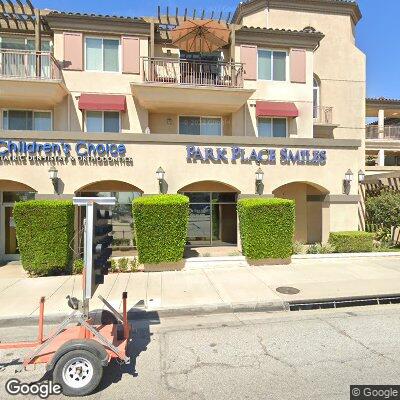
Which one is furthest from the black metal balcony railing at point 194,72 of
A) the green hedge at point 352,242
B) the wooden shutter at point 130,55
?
the green hedge at point 352,242

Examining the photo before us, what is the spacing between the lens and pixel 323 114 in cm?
1839

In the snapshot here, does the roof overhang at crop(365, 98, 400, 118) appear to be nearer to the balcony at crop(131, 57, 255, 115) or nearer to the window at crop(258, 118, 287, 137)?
the window at crop(258, 118, 287, 137)

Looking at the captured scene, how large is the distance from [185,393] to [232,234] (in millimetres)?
10550

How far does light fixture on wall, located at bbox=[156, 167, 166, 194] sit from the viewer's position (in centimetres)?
1144

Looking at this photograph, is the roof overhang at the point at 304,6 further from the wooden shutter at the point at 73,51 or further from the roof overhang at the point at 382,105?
the roof overhang at the point at 382,105

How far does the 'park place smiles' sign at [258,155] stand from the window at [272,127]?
324 centimetres

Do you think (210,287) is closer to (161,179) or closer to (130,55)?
(161,179)

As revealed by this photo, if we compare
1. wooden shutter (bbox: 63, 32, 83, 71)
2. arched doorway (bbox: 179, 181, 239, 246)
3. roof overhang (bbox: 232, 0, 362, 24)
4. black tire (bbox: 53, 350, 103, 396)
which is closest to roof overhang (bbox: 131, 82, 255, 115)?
wooden shutter (bbox: 63, 32, 83, 71)

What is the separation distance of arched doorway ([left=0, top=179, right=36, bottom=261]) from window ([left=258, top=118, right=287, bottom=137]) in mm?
10959

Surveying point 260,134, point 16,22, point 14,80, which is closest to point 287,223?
point 260,134

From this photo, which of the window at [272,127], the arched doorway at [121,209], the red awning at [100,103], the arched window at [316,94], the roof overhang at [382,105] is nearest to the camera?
the arched doorway at [121,209]

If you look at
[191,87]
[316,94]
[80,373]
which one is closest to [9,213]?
[191,87]

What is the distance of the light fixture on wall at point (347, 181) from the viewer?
12938mm

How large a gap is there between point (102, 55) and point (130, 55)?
1.31 m
